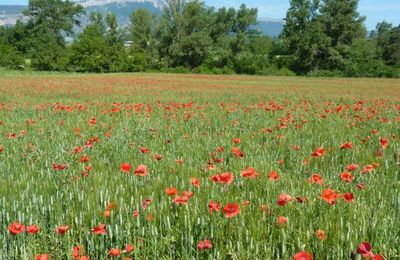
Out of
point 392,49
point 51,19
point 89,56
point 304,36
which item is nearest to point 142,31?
point 89,56

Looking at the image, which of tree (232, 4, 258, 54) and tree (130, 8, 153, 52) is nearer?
tree (130, 8, 153, 52)

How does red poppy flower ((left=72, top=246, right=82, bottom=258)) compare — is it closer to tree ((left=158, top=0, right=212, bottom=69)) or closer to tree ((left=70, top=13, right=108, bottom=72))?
tree ((left=70, top=13, right=108, bottom=72))

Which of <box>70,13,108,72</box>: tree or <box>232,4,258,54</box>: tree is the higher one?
<box>232,4,258,54</box>: tree

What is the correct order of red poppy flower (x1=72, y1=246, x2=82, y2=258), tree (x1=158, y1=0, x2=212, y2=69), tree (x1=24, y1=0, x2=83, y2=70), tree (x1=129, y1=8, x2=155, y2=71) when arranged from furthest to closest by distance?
1. tree (x1=24, y1=0, x2=83, y2=70)
2. tree (x1=129, y1=8, x2=155, y2=71)
3. tree (x1=158, y1=0, x2=212, y2=69)
4. red poppy flower (x1=72, y1=246, x2=82, y2=258)

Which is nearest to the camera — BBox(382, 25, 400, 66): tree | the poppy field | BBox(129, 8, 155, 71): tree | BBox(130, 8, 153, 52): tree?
the poppy field

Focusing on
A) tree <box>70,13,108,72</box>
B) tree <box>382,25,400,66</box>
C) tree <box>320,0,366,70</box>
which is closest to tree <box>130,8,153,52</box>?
tree <box>70,13,108,72</box>

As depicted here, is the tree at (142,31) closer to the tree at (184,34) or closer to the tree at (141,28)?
the tree at (141,28)

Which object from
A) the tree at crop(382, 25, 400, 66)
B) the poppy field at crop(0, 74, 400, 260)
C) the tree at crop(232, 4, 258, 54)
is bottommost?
the poppy field at crop(0, 74, 400, 260)

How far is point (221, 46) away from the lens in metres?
81.9

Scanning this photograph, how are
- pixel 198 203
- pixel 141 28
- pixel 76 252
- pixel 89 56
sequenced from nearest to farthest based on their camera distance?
pixel 76 252 < pixel 198 203 < pixel 89 56 < pixel 141 28

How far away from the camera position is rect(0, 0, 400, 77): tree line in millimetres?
71375

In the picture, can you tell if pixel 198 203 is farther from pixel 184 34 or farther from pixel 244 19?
pixel 244 19

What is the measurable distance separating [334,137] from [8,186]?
17.2 feet

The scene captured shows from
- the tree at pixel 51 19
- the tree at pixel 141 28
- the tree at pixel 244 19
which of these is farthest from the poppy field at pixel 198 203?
the tree at pixel 51 19
